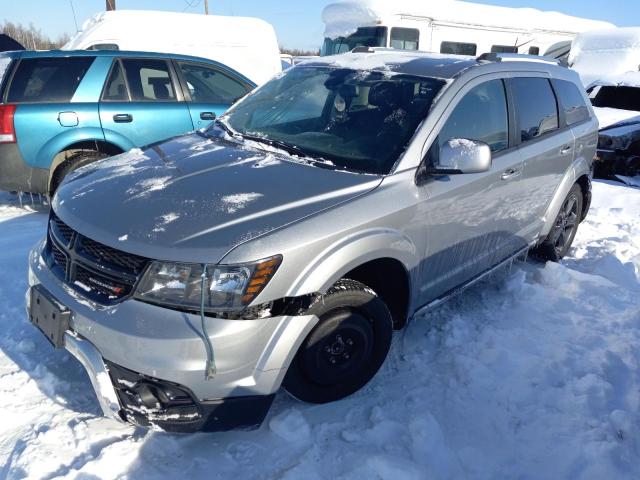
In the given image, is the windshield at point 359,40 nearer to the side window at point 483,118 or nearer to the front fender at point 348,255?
the side window at point 483,118

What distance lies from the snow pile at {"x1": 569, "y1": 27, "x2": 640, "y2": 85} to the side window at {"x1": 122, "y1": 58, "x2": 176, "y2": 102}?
9202 mm

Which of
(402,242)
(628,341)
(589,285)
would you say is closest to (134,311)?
(402,242)

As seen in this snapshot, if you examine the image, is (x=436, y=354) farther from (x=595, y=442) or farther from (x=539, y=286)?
(x=539, y=286)

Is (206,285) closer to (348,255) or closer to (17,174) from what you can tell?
Result: (348,255)

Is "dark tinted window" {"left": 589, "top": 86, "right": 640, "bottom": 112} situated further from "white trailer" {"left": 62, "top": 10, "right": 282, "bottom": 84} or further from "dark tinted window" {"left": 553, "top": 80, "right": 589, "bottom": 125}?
"white trailer" {"left": 62, "top": 10, "right": 282, "bottom": 84}

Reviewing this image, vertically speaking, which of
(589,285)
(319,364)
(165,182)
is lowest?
(589,285)

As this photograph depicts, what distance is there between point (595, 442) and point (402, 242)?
1.36 metres

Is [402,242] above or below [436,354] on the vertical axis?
above

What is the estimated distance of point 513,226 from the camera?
376cm

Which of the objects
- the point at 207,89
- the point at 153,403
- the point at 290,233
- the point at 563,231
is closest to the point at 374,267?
the point at 290,233

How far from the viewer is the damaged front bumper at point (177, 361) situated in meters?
2.09

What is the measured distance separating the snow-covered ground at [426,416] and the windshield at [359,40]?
372 inches

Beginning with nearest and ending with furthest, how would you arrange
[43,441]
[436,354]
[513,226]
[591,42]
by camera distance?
1. [43,441]
2. [436,354]
3. [513,226]
4. [591,42]

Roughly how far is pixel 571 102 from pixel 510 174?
1.54m
